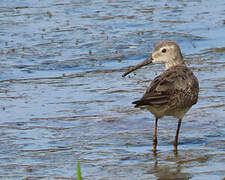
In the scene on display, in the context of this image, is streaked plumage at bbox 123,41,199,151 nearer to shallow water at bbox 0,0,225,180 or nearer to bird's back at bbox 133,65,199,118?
bird's back at bbox 133,65,199,118

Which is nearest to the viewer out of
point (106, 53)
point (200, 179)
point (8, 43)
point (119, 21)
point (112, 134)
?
point (200, 179)

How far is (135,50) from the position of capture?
1415 centimetres

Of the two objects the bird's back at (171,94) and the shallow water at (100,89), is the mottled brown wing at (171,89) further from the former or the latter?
the shallow water at (100,89)

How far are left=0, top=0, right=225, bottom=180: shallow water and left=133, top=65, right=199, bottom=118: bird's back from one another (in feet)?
1.49

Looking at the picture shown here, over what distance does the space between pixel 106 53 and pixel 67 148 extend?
19.8ft

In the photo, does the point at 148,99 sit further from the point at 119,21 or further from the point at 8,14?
the point at 8,14

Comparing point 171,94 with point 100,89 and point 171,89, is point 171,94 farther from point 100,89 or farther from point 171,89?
point 100,89

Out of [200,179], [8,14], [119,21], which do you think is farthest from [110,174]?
[8,14]

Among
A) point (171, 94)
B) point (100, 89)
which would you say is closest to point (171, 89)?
point (171, 94)

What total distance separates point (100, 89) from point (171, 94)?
3.32 metres

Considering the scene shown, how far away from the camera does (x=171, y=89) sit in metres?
8.04

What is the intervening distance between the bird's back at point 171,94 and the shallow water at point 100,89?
1.49ft

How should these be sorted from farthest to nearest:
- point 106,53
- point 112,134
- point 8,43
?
1. point 8,43
2. point 106,53
3. point 112,134

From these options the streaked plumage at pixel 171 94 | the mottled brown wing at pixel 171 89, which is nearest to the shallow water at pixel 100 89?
the streaked plumage at pixel 171 94
